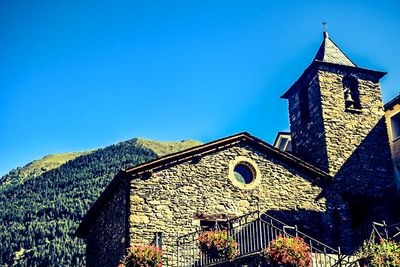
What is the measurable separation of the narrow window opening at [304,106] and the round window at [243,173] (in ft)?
16.3

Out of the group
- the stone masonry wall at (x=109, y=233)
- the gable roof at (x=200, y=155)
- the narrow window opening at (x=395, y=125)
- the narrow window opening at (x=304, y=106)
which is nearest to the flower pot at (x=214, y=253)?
the stone masonry wall at (x=109, y=233)

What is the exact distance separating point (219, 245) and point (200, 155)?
4.01 m

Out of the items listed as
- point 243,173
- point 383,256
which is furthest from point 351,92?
point 383,256

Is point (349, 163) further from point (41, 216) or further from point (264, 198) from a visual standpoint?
point (41, 216)

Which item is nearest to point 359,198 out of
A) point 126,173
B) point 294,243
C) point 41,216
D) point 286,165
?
point 286,165

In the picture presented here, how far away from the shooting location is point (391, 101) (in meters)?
22.5

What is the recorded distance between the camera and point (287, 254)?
1428 cm

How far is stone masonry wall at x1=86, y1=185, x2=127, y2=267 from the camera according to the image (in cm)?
1786

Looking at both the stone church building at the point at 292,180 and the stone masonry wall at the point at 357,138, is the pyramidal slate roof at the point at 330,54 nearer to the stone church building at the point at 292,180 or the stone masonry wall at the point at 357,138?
the stone church building at the point at 292,180

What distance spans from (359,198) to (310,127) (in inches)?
146

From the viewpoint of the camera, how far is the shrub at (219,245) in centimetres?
1582

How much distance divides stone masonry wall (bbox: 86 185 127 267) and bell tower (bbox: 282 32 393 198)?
8221 mm

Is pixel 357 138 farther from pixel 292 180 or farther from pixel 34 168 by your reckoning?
pixel 34 168

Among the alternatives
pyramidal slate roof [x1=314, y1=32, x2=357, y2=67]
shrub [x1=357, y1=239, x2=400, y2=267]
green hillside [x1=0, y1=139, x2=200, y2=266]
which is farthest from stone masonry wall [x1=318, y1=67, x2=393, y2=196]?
green hillside [x1=0, y1=139, x2=200, y2=266]
